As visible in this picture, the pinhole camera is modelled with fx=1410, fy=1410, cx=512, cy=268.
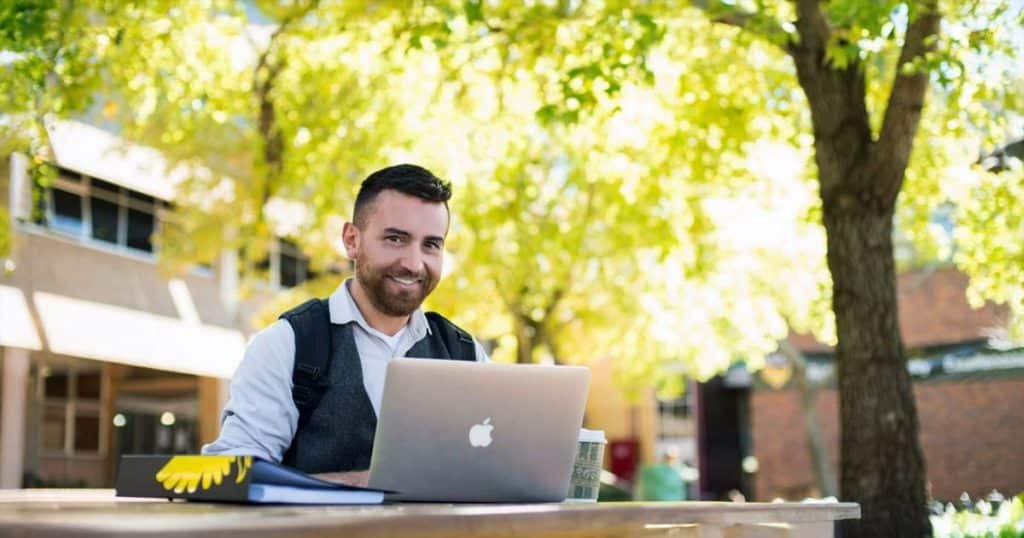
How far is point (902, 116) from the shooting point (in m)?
10.6

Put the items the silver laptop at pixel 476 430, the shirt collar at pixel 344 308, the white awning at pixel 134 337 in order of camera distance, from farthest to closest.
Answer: the white awning at pixel 134 337 → the shirt collar at pixel 344 308 → the silver laptop at pixel 476 430

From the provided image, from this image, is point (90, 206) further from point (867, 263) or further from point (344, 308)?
point (344, 308)

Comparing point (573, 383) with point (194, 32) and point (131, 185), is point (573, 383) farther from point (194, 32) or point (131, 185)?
point (131, 185)

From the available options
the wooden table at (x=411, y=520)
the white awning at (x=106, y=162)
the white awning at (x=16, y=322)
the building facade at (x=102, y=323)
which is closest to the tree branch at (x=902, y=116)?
the wooden table at (x=411, y=520)

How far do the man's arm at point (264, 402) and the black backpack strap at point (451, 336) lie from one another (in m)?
0.68

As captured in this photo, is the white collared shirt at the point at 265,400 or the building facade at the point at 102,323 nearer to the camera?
the white collared shirt at the point at 265,400

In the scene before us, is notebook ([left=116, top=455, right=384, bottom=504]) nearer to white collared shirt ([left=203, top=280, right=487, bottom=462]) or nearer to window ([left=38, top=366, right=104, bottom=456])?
white collared shirt ([left=203, top=280, right=487, bottom=462])

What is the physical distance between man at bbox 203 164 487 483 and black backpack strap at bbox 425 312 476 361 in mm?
356

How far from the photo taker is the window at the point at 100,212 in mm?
23672

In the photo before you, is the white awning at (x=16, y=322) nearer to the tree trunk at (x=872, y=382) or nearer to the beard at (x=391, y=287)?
the tree trunk at (x=872, y=382)

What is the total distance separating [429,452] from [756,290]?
2221 cm

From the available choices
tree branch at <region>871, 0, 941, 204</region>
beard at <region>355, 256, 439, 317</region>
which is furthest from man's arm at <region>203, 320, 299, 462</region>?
tree branch at <region>871, 0, 941, 204</region>

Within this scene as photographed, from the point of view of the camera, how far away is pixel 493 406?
338 centimetres

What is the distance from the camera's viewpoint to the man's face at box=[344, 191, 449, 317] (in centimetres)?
420
